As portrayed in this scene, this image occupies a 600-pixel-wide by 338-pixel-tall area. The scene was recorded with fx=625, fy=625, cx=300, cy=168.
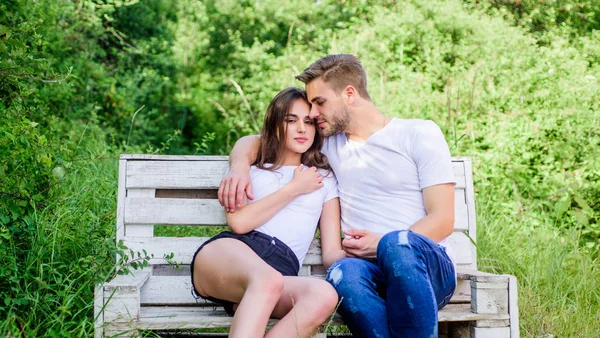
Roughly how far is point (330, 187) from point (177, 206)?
68cm

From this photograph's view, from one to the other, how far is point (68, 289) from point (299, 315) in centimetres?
91

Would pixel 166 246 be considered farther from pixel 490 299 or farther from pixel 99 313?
pixel 490 299

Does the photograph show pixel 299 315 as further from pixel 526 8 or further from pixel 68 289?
pixel 526 8

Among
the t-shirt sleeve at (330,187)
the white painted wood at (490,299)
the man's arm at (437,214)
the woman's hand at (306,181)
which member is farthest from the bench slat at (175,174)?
the white painted wood at (490,299)

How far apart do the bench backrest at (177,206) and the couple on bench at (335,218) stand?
0.19 metres

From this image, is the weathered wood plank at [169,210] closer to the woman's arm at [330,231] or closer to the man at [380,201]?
the man at [380,201]

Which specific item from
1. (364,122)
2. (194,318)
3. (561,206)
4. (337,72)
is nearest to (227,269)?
(194,318)

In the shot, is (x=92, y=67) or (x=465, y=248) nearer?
(x=465, y=248)

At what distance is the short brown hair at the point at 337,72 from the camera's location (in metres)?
2.86

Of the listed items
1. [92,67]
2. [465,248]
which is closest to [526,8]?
[92,67]

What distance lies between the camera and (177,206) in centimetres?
278

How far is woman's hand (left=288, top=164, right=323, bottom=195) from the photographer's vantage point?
8.68 ft

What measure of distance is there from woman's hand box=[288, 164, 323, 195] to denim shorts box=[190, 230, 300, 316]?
23 cm

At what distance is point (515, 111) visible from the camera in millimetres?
4898
